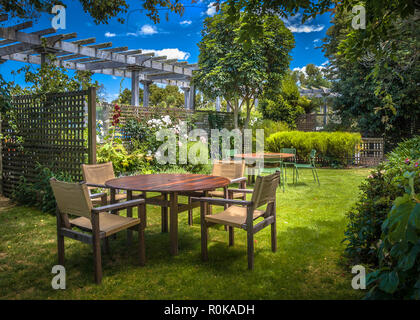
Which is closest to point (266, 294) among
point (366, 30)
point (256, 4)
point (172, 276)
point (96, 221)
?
point (172, 276)

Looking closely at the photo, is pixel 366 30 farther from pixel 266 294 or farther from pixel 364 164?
pixel 364 164

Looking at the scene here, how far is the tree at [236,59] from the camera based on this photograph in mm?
10117

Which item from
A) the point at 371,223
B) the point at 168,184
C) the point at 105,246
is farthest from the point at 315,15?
the point at 105,246

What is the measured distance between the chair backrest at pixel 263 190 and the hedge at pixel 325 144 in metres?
8.02

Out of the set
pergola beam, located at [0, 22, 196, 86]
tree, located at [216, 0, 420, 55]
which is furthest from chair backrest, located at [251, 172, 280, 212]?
pergola beam, located at [0, 22, 196, 86]

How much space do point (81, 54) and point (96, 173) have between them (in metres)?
7.19

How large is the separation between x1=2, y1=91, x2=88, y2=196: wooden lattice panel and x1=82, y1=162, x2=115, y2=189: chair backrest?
0.93 metres

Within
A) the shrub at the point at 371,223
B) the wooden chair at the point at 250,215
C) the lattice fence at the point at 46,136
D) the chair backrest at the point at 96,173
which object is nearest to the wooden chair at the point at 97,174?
the chair backrest at the point at 96,173

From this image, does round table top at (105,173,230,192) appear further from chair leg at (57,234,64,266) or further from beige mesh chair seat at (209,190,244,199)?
chair leg at (57,234,64,266)

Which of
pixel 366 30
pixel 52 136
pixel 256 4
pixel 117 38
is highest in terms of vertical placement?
pixel 117 38

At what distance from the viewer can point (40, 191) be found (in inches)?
197

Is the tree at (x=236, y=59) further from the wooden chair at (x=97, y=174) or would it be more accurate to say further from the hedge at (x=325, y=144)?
the wooden chair at (x=97, y=174)

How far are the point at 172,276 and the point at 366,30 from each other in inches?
110
